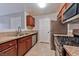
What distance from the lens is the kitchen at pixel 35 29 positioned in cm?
241

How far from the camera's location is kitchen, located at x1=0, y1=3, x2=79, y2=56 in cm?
241

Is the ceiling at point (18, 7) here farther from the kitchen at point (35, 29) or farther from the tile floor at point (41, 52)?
the tile floor at point (41, 52)

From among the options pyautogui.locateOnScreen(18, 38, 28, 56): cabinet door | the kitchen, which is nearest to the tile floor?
the kitchen

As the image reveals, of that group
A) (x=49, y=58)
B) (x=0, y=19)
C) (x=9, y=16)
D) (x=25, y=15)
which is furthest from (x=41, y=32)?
(x=49, y=58)

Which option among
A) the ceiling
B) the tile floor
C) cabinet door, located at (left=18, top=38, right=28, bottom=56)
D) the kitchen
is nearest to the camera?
the kitchen

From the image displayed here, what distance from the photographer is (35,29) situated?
7191 mm

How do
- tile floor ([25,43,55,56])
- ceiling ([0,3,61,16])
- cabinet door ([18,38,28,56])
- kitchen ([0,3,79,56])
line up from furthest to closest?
1. tile floor ([25,43,55,56])
2. ceiling ([0,3,61,16])
3. cabinet door ([18,38,28,56])
4. kitchen ([0,3,79,56])

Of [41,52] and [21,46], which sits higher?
[21,46]

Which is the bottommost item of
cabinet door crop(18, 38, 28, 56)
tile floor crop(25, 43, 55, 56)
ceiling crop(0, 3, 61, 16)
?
tile floor crop(25, 43, 55, 56)

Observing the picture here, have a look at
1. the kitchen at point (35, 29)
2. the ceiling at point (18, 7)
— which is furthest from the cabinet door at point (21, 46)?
the ceiling at point (18, 7)

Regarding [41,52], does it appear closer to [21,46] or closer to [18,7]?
[21,46]

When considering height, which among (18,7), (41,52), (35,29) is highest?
(18,7)

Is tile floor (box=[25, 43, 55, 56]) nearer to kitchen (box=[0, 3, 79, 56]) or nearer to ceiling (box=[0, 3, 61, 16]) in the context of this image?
kitchen (box=[0, 3, 79, 56])

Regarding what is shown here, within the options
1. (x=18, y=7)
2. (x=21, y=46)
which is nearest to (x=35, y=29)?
(x=18, y=7)
